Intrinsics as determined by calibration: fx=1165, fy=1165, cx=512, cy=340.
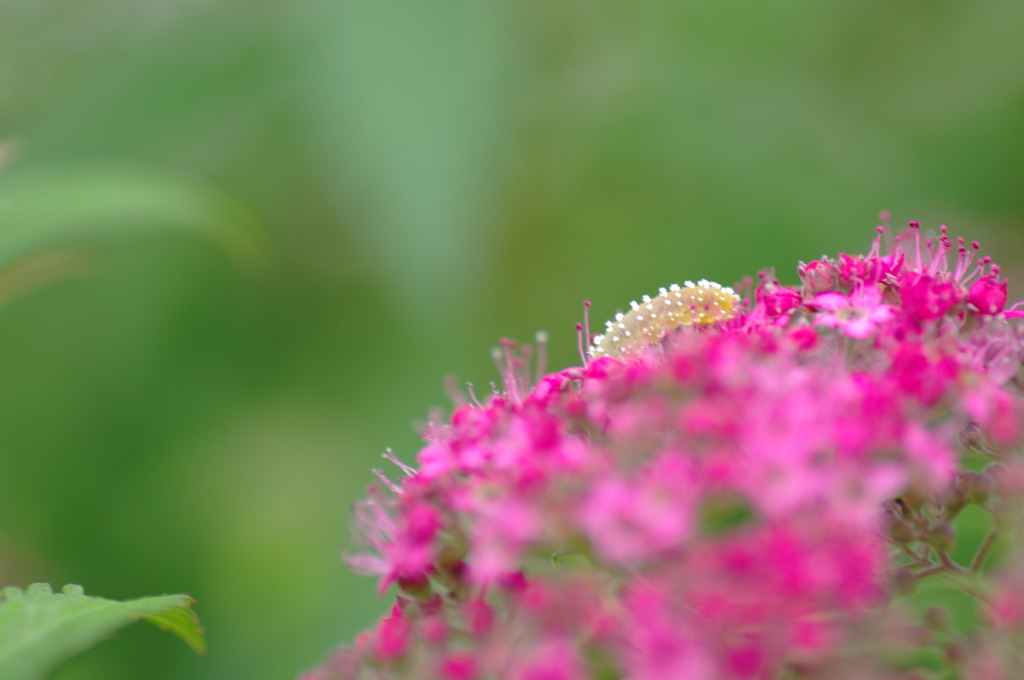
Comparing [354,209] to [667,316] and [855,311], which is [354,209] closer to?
[667,316]

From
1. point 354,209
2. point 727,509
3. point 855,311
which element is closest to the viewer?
point 727,509

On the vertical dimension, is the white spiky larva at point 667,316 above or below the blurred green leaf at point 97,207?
below

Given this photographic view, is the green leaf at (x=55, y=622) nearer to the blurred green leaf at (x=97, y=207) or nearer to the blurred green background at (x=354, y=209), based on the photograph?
the blurred green leaf at (x=97, y=207)

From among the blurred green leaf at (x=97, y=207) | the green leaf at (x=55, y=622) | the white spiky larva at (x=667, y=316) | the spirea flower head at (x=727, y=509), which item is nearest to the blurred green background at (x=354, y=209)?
the blurred green leaf at (x=97, y=207)

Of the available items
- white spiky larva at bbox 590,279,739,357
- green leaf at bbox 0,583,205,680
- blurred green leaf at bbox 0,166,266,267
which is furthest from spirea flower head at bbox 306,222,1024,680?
blurred green leaf at bbox 0,166,266,267

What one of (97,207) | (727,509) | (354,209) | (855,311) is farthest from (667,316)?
(354,209)

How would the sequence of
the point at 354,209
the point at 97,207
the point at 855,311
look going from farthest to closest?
the point at 354,209 → the point at 97,207 → the point at 855,311

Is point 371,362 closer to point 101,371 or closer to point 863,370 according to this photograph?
point 101,371
